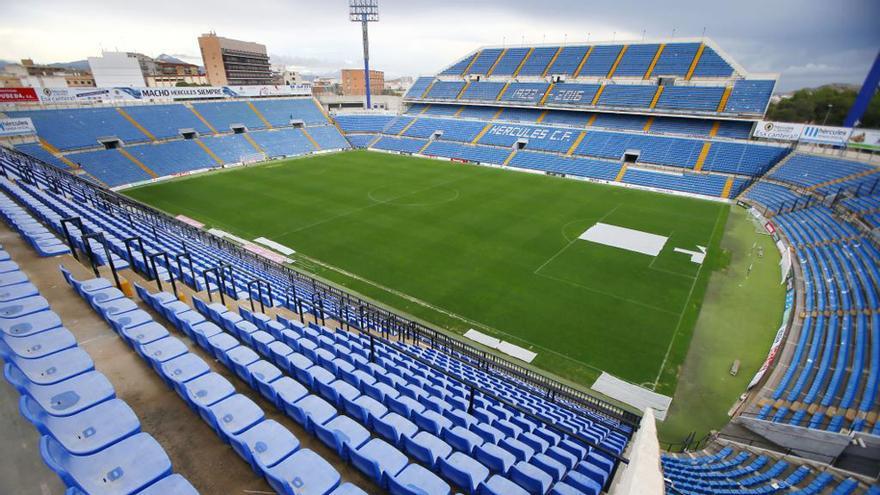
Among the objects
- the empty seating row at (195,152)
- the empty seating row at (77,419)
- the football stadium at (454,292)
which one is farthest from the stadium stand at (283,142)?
the empty seating row at (77,419)

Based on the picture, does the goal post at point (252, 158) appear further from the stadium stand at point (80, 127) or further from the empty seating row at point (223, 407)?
the empty seating row at point (223, 407)

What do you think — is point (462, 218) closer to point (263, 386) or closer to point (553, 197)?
Result: point (553, 197)

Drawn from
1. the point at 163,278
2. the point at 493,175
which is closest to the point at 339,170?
the point at 493,175

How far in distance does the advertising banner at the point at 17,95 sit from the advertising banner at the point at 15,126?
12.8ft

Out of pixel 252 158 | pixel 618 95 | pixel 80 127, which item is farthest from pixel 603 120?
pixel 80 127

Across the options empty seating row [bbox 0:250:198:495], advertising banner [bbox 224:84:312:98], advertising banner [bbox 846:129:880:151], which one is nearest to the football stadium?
empty seating row [bbox 0:250:198:495]

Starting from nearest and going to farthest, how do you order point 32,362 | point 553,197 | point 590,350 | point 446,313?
point 32,362 < point 590,350 < point 446,313 < point 553,197

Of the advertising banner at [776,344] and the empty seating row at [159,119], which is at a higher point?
the empty seating row at [159,119]

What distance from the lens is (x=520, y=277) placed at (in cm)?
1975

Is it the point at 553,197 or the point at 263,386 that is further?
the point at 553,197

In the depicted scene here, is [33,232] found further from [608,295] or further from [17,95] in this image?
[17,95]

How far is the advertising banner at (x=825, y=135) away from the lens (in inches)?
1233

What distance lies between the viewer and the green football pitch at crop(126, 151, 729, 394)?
51.7 feet

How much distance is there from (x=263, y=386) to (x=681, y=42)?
57.8 metres
